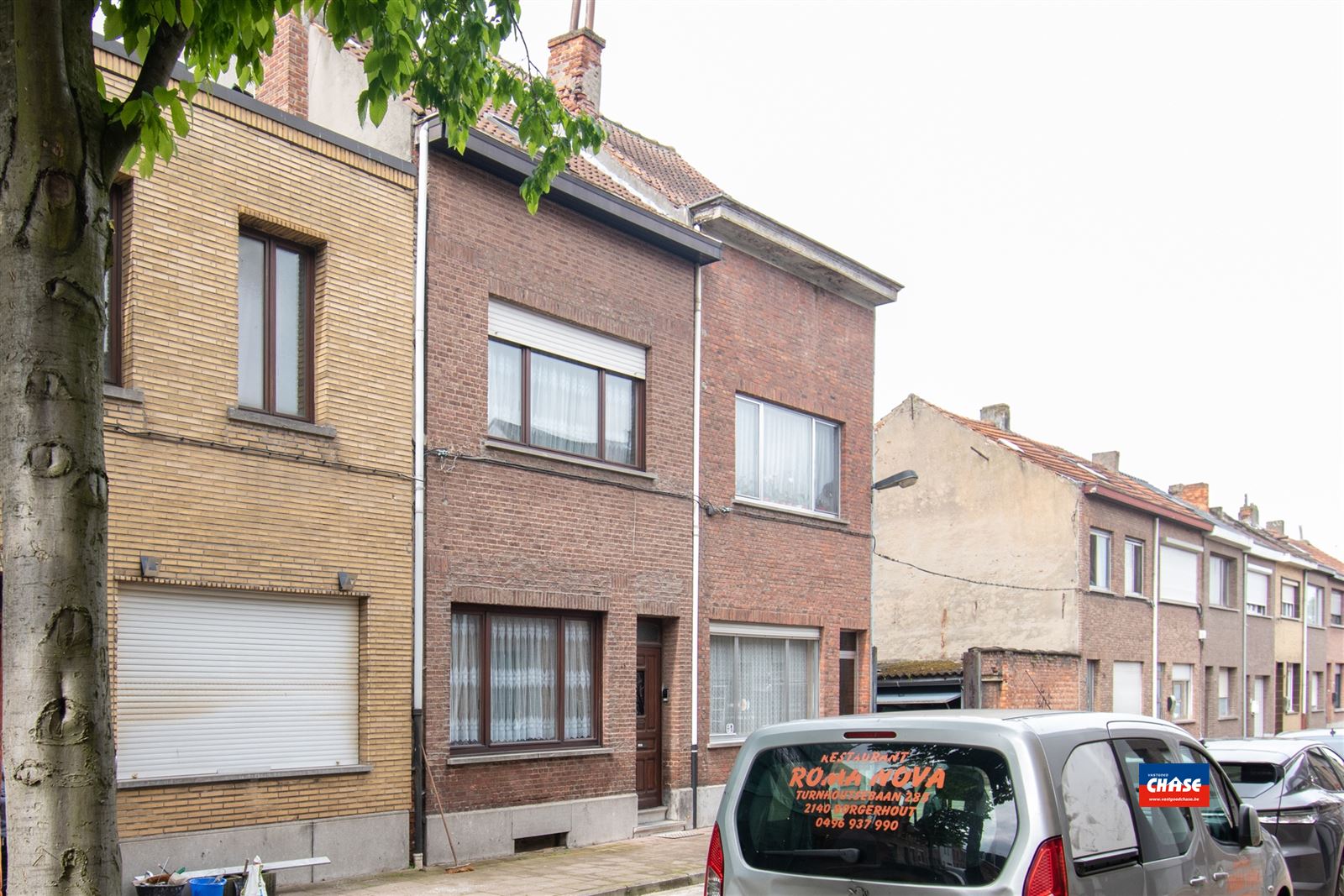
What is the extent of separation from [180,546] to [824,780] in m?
7.07

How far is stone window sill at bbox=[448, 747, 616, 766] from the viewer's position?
1330cm

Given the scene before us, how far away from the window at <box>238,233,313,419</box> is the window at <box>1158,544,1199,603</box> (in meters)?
23.7

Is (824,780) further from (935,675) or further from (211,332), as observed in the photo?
(935,675)

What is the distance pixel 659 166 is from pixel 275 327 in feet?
29.2

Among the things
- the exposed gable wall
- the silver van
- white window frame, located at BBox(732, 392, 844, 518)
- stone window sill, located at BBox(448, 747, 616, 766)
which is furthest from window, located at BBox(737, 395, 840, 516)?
the silver van

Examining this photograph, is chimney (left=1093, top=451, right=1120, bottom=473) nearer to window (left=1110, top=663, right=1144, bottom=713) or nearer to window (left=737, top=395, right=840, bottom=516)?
window (left=1110, top=663, right=1144, bottom=713)

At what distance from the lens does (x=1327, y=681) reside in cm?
4500

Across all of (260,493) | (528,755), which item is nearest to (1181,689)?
(528,755)

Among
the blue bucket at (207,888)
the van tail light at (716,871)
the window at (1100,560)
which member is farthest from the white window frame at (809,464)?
the van tail light at (716,871)

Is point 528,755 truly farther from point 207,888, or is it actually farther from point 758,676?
point 758,676

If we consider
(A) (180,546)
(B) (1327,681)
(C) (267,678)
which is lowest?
(B) (1327,681)

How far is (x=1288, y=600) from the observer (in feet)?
135

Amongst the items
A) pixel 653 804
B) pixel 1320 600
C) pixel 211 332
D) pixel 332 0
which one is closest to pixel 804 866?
pixel 332 0

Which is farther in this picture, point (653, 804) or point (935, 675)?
point (935, 675)
